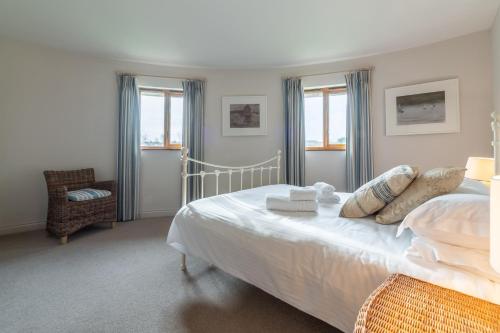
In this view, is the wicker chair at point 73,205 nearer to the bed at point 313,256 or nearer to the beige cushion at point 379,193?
the bed at point 313,256

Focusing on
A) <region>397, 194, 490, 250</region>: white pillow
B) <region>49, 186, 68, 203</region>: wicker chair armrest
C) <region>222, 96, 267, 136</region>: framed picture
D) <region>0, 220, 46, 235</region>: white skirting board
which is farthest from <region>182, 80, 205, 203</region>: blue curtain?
<region>397, 194, 490, 250</region>: white pillow

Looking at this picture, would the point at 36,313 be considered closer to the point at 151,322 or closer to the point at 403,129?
the point at 151,322

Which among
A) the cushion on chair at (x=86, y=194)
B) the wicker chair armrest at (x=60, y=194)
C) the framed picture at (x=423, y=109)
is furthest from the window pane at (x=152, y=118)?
the framed picture at (x=423, y=109)

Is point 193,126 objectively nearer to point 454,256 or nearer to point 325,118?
point 325,118

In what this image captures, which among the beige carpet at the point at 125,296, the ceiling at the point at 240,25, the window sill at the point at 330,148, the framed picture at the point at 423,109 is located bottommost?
the beige carpet at the point at 125,296

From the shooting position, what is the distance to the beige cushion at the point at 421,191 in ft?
4.17

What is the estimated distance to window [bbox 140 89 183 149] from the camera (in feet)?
12.7

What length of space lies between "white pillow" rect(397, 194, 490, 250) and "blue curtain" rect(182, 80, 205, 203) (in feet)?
10.5

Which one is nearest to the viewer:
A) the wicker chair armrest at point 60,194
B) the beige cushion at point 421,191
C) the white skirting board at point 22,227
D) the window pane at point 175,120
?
the beige cushion at point 421,191

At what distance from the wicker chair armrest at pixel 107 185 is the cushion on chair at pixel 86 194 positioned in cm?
10

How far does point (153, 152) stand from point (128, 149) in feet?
1.24

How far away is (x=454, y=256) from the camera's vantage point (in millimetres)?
908

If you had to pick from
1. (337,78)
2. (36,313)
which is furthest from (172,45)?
(36,313)

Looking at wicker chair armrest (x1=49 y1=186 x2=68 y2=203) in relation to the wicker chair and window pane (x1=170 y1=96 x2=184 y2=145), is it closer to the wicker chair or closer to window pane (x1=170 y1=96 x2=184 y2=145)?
the wicker chair
